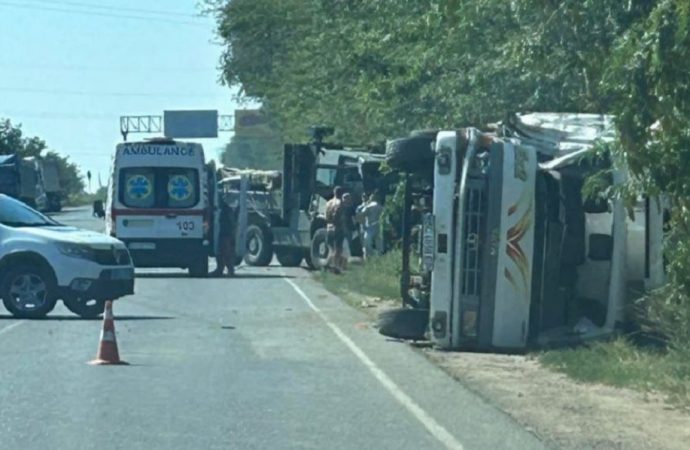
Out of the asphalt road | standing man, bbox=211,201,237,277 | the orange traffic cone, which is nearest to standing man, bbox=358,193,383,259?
standing man, bbox=211,201,237,277

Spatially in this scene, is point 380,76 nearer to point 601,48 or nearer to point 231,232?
point 231,232

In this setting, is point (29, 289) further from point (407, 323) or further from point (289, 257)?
point (289, 257)

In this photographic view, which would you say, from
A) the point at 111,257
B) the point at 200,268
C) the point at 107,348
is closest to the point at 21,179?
the point at 200,268

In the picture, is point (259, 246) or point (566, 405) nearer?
point (566, 405)

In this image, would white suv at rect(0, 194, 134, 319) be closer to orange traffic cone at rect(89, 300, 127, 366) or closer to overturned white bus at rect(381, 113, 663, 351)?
overturned white bus at rect(381, 113, 663, 351)

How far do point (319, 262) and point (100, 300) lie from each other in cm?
1412

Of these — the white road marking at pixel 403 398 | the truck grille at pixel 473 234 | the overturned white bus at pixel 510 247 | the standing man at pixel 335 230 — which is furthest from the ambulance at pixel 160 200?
the truck grille at pixel 473 234

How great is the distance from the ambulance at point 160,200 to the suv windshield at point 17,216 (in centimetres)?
952

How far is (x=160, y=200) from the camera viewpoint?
3350cm

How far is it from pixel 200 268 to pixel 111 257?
11557 mm

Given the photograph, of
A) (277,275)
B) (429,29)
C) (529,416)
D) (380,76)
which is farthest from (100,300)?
(277,275)

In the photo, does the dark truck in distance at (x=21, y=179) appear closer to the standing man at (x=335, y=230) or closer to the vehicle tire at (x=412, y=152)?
the standing man at (x=335, y=230)

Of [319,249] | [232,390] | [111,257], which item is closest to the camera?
[232,390]

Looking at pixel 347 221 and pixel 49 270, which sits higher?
pixel 347 221
